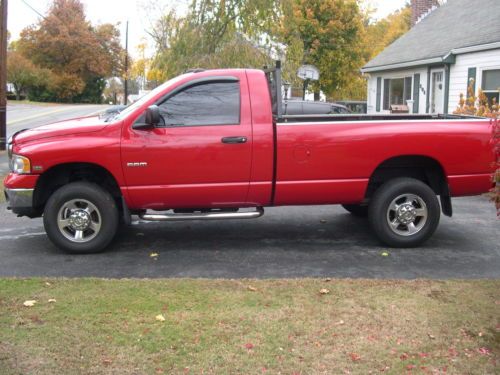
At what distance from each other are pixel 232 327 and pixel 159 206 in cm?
245

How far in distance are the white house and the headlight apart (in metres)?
10.7

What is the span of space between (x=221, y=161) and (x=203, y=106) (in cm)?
65

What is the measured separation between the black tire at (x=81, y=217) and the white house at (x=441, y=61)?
10.2 m

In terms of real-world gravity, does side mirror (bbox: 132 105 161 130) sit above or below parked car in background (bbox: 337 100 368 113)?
below

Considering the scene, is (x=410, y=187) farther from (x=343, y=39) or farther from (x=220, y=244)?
(x=343, y=39)

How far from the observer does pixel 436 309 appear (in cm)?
481

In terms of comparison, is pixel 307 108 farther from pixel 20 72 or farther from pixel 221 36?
pixel 20 72

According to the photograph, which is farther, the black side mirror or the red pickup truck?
the red pickup truck

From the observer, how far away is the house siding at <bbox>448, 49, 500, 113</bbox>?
1621 centimetres

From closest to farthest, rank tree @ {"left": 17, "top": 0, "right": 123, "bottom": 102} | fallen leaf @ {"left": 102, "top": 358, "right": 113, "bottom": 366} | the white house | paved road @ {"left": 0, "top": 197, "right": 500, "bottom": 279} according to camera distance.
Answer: fallen leaf @ {"left": 102, "top": 358, "right": 113, "bottom": 366}
paved road @ {"left": 0, "top": 197, "right": 500, "bottom": 279}
the white house
tree @ {"left": 17, "top": 0, "right": 123, "bottom": 102}

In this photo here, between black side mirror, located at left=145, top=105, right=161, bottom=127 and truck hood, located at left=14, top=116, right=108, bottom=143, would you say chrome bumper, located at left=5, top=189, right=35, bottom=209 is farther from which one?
black side mirror, located at left=145, top=105, right=161, bottom=127

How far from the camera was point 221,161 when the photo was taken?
647 centimetres

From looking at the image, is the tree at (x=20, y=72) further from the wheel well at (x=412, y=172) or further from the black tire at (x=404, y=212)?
the black tire at (x=404, y=212)

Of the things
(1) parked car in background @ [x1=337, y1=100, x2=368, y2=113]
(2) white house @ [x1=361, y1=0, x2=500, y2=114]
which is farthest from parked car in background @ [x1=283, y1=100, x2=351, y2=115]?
(1) parked car in background @ [x1=337, y1=100, x2=368, y2=113]
